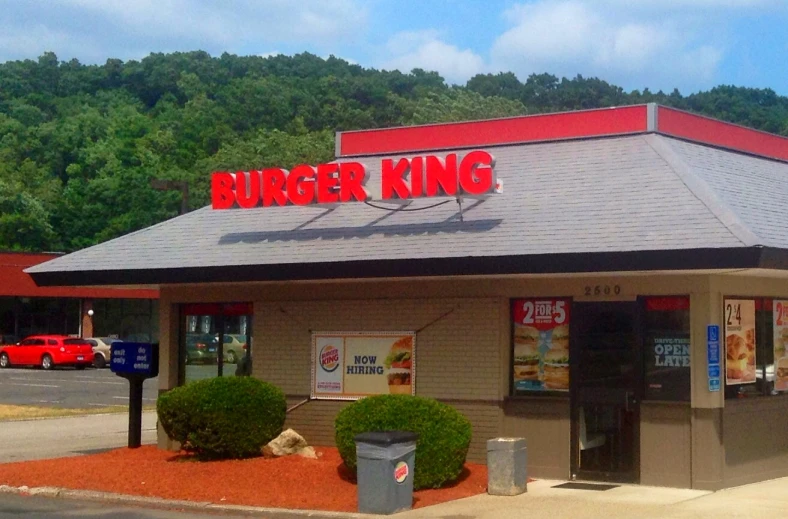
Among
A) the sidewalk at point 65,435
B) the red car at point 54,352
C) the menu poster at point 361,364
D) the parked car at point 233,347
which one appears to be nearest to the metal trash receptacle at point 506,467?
the menu poster at point 361,364

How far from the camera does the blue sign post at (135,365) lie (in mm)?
19250

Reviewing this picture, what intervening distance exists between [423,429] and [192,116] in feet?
316

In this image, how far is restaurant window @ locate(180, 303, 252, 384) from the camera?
1911 centimetres

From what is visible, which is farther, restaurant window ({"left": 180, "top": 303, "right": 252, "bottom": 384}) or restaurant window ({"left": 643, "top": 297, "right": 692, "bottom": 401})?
restaurant window ({"left": 180, "top": 303, "right": 252, "bottom": 384})

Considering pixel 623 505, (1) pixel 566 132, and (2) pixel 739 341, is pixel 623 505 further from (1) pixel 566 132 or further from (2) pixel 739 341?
(1) pixel 566 132

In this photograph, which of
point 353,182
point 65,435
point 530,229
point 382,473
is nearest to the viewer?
point 382,473

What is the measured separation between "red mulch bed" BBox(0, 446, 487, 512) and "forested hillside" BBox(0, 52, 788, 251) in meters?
61.0

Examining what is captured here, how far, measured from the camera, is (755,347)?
16094mm

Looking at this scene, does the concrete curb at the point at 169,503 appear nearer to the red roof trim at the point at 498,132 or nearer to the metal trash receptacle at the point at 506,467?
the metal trash receptacle at the point at 506,467

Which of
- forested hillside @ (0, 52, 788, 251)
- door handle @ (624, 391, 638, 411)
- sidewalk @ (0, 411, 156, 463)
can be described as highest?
forested hillside @ (0, 52, 788, 251)

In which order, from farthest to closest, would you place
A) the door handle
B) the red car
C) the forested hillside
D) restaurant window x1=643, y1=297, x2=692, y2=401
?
the forested hillside < the red car < the door handle < restaurant window x1=643, y1=297, x2=692, y2=401

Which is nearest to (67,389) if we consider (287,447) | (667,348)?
(287,447)

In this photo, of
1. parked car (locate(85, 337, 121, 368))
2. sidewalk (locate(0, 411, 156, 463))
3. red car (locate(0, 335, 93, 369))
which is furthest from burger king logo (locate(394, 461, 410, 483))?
parked car (locate(85, 337, 121, 368))

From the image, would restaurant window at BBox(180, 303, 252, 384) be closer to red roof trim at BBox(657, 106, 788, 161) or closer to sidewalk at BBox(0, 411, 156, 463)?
sidewalk at BBox(0, 411, 156, 463)
